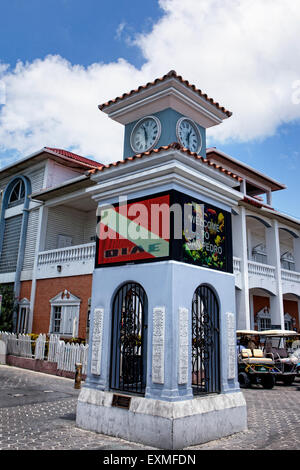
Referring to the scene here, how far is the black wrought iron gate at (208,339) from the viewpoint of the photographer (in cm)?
704

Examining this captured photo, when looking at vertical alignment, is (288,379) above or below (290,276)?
below

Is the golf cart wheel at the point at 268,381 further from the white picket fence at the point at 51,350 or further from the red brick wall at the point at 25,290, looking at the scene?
the red brick wall at the point at 25,290

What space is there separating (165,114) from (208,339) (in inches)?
180

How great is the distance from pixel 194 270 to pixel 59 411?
4.49 metres

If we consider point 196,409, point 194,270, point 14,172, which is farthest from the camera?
point 14,172

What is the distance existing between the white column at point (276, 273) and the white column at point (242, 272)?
9.24ft

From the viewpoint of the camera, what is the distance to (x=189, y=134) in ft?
27.3

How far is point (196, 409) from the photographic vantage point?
611 centimetres

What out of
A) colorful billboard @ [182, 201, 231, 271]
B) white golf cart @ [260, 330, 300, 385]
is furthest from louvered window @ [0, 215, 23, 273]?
colorful billboard @ [182, 201, 231, 271]

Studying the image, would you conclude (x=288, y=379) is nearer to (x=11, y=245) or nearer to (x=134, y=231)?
(x=134, y=231)

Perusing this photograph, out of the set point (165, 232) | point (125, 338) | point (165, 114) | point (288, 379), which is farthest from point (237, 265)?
point (165, 232)

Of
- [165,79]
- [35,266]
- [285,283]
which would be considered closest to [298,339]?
[285,283]

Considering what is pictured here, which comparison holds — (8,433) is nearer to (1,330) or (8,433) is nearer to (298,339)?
(1,330)
